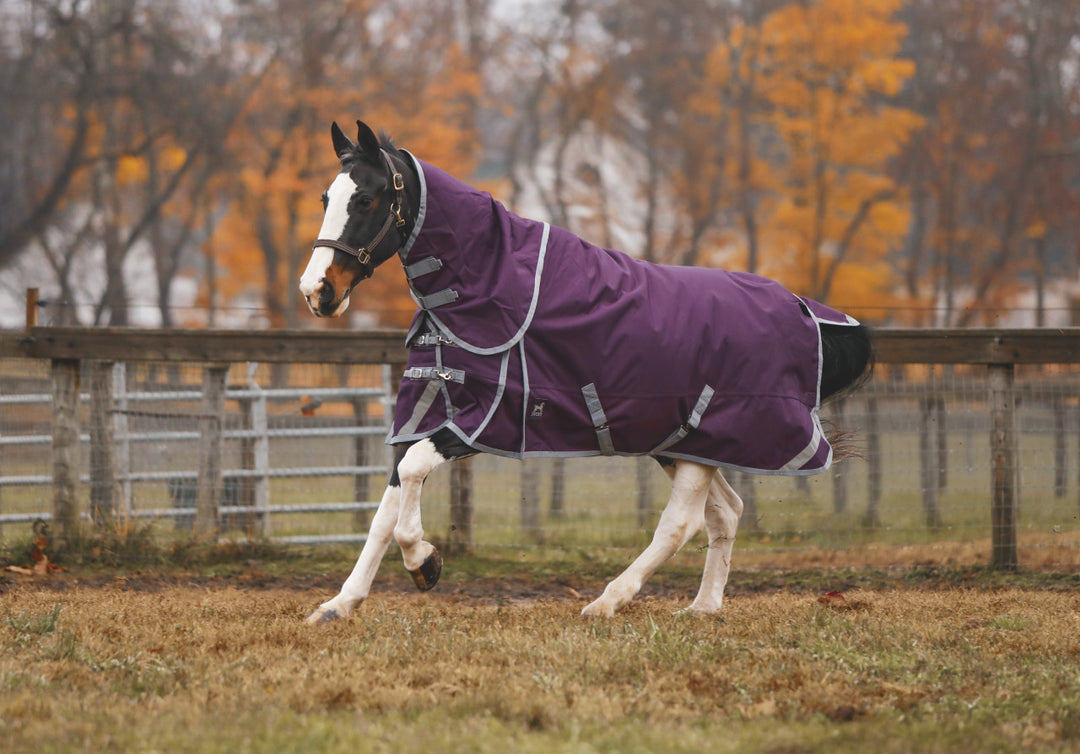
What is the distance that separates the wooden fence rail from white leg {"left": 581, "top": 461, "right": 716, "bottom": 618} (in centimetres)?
242

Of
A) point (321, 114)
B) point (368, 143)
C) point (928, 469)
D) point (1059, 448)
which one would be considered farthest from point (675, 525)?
point (321, 114)

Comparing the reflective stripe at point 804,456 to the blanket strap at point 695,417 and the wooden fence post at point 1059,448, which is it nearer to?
the blanket strap at point 695,417

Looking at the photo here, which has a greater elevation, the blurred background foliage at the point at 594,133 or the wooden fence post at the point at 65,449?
the blurred background foliage at the point at 594,133

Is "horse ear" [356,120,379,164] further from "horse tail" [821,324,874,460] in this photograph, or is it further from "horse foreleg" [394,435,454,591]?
"horse tail" [821,324,874,460]

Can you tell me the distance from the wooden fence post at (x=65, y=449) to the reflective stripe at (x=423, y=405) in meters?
3.65

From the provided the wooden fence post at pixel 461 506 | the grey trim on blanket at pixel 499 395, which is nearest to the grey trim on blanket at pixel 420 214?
the grey trim on blanket at pixel 499 395

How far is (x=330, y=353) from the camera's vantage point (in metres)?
7.78

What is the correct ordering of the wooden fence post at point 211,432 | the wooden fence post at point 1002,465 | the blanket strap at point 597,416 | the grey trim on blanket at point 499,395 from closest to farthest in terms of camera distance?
the grey trim on blanket at point 499,395 → the blanket strap at point 597,416 → the wooden fence post at point 1002,465 → the wooden fence post at point 211,432

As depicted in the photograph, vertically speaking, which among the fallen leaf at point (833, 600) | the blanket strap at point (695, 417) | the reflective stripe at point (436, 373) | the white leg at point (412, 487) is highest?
the reflective stripe at point (436, 373)

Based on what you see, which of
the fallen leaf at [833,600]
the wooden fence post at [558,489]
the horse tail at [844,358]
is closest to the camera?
the fallen leaf at [833,600]

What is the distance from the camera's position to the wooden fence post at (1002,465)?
7.32m

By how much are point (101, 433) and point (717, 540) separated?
4.51 metres

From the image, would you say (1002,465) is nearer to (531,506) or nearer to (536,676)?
(536,676)

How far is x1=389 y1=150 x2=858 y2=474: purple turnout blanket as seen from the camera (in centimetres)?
493
